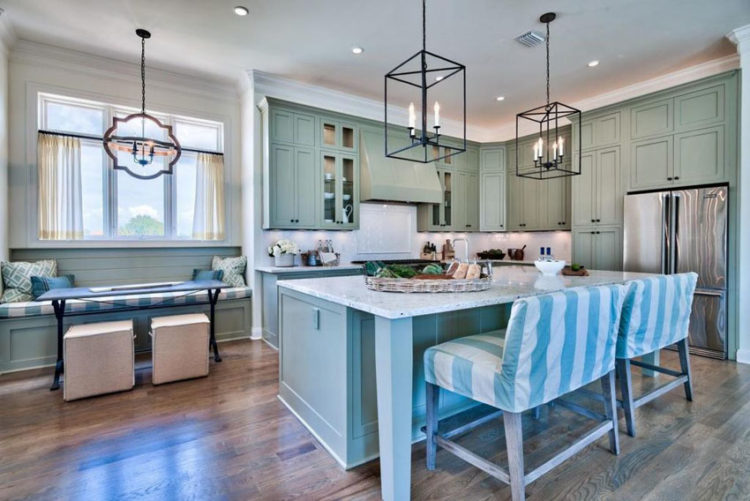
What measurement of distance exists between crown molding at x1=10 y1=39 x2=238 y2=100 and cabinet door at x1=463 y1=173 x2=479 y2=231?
384 cm

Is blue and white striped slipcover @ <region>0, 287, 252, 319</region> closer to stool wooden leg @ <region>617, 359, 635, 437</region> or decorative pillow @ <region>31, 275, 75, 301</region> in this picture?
decorative pillow @ <region>31, 275, 75, 301</region>

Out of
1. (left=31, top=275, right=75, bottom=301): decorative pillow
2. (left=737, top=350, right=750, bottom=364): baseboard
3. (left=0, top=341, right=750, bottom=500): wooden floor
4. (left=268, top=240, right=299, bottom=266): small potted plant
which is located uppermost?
(left=268, top=240, right=299, bottom=266): small potted plant

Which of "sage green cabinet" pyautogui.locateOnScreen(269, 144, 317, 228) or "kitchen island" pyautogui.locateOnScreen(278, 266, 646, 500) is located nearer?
"kitchen island" pyautogui.locateOnScreen(278, 266, 646, 500)

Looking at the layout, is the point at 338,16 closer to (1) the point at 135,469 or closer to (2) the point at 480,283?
(2) the point at 480,283

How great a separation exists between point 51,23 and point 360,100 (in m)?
3.33

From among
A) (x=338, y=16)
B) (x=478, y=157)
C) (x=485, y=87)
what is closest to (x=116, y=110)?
(x=338, y=16)

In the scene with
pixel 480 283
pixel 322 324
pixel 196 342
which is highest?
pixel 480 283

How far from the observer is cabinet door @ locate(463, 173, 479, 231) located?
6.29m

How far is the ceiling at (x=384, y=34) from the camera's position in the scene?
3139mm

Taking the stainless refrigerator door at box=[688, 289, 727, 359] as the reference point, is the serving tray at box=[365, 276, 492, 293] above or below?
above

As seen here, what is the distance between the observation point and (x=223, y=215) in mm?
4898

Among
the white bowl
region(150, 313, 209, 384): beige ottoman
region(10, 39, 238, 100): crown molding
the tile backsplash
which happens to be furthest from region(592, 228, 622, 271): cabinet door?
region(10, 39, 238, 100): crown molding

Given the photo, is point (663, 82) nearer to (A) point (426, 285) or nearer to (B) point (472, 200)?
(B) point (472, 200)

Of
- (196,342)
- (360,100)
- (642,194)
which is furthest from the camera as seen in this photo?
(360,100)
